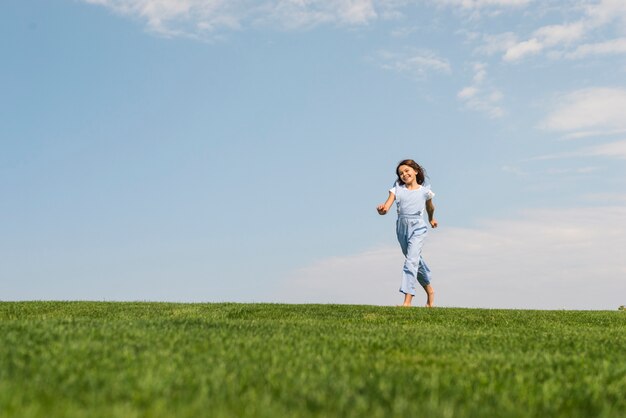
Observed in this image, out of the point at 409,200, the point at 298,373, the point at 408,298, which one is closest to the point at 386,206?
the point at 409,200

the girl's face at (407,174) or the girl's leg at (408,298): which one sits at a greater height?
the girl's face at (407,174)

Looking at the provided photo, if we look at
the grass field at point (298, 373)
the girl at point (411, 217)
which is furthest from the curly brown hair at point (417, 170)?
the grass field at point (298, 373)

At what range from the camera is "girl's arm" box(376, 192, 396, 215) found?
1430 cm

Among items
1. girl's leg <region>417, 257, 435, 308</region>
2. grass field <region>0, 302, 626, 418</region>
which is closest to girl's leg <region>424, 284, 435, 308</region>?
girl's leg <region>417, 257, 435, 308</region>

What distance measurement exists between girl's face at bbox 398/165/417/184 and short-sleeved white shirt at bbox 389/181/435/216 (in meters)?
0.19

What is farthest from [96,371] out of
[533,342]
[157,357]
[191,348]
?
[533,342]

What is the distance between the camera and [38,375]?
453 cm

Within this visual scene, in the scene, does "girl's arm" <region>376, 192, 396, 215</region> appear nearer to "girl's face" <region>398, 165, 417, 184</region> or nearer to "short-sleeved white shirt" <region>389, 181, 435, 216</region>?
"short-sleeved white shirt" <region>389, 181, 435, 216</region>

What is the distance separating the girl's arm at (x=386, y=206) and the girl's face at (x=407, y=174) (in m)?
0.53

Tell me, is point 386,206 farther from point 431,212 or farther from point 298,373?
point 298,373

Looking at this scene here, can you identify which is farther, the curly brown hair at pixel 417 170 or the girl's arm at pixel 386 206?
the curly brown hair at pixel 417 170

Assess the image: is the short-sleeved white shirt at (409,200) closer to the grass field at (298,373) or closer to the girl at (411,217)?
the girl at (411,217)

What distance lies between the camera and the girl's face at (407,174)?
1522cm

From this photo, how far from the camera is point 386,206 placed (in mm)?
14492
